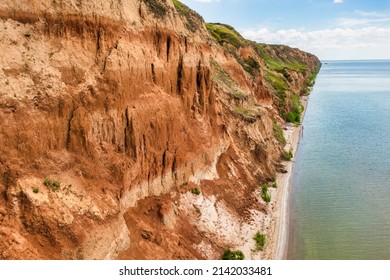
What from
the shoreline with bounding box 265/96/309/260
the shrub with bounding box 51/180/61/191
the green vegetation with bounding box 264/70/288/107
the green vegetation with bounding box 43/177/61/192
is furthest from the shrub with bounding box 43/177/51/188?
the green vegetation with bounding box 264/70/288/107

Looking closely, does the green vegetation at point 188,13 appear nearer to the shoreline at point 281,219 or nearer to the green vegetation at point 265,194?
the green vegetation at point 265,194

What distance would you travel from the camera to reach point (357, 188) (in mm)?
43594

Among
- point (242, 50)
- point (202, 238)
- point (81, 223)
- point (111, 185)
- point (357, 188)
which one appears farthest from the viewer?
point (242, 50)

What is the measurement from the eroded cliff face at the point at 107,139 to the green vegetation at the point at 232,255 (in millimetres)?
1095

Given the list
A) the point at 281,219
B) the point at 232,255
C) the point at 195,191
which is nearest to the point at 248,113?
the point at 281,219

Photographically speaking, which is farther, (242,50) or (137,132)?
→ (242,50)

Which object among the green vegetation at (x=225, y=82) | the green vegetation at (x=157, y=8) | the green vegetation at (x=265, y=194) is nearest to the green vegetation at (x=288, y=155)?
the green vegetation at (x=225, y=82)

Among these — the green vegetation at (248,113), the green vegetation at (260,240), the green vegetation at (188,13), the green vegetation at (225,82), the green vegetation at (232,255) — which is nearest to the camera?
the green vegetation at (232,255)

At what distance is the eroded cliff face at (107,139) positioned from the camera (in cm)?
1917

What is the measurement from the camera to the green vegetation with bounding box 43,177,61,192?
64.3 ft

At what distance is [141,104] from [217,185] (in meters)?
12.4

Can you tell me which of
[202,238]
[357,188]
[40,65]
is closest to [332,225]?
[357,188]

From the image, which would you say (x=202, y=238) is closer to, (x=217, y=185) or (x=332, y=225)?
(x=217, y=185)

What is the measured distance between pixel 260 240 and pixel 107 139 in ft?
52.1
